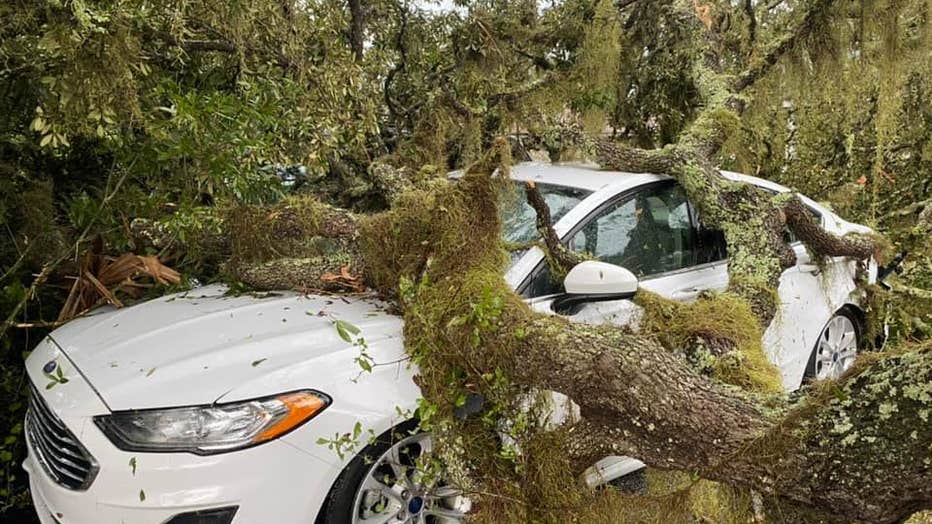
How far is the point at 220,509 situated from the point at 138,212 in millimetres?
2260

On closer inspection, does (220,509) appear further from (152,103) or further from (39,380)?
(152,103)

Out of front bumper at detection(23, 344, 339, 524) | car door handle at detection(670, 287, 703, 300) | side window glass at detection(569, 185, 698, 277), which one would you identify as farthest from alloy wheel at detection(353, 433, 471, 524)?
car door handle at detection(670, 287, 703, 300)

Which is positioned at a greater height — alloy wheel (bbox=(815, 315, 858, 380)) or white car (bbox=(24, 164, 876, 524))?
white car (bbox=(24, 164, 876, 524))

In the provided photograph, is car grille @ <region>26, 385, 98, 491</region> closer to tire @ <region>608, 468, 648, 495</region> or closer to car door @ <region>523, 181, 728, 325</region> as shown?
car door @ <region>523, 181, 728, 325</region>

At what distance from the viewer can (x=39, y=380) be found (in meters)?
2.85

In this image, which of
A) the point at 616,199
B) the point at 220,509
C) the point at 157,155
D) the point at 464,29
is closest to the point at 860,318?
the point at 616,199

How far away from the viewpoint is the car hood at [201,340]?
2.53 meters

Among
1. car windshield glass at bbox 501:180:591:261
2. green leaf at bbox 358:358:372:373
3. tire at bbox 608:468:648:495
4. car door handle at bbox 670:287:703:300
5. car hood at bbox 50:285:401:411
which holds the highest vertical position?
car windshield glass at bbox 501:180:591:261

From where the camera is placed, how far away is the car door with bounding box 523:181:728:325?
10.8 ft

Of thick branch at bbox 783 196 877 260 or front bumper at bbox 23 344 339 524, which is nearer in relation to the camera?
front bumper at bbox 23 344 339 524

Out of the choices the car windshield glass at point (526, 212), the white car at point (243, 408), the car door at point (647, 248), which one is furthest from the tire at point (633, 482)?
the car windshield glass at point (526, 212)

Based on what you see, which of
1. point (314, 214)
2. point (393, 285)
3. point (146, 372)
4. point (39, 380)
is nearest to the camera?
point (146, 372)

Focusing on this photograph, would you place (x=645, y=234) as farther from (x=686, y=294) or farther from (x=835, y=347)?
(x=835, y=347)

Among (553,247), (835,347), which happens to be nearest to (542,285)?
(553,247)
